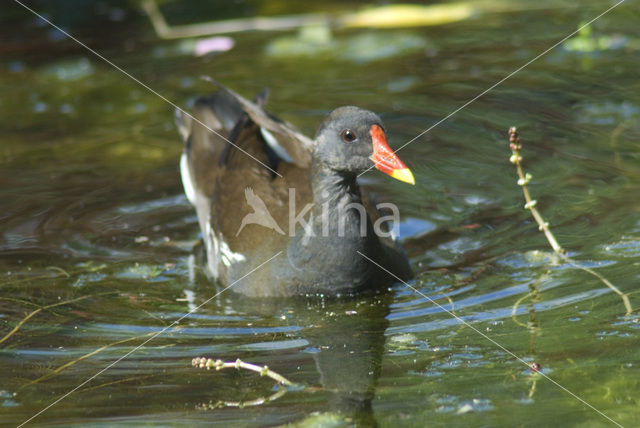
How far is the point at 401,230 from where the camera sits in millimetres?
4605

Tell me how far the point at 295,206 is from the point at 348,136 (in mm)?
569

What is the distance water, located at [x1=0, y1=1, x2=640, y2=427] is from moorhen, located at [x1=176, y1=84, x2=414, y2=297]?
0.41 feet

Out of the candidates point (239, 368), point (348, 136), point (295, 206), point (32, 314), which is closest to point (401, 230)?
point (295, 206)

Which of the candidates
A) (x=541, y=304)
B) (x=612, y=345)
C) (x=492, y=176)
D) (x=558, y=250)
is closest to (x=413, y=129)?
(x=492, y=176)

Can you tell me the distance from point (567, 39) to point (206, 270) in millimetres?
3652

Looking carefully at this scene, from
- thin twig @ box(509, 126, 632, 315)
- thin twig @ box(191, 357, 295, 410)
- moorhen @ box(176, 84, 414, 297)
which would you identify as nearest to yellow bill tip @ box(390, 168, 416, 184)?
moorhen @ box(176, 84, 414, 297)

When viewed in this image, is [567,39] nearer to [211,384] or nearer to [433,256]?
[433,256]

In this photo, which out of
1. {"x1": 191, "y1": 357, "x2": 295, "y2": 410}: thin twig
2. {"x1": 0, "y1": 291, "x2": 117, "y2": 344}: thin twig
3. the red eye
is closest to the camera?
{"x1": 191, "y1": 357, "x2": 295, "y2": 410}: thin twig

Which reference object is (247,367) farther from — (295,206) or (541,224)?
(541,224)

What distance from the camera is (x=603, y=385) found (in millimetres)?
2811

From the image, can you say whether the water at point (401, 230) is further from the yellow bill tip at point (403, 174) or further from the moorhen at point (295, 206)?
the yellow bill tip at point (403, 174)

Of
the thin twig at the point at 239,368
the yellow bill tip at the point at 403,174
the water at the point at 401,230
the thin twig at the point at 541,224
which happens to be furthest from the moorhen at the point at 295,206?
the thin twig at the point at 239,368

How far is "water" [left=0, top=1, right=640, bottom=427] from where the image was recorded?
Result: 2938 millimetres

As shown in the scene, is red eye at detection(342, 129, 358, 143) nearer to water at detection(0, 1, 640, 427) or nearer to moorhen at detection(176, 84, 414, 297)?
moorhen at detection(176, 84, 414, 297)
